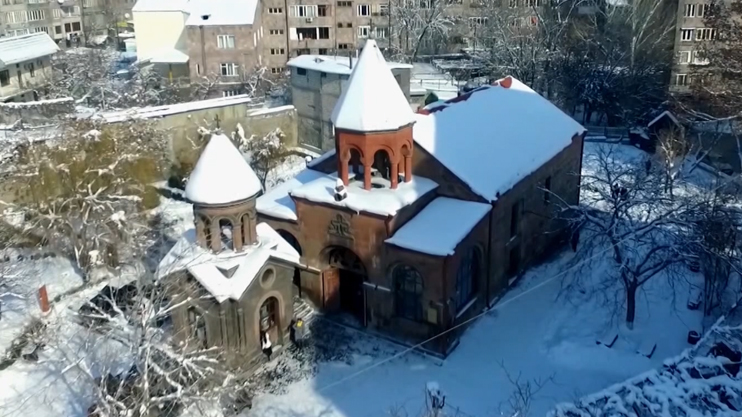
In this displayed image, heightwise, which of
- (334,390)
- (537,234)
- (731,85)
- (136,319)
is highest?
(731,85)

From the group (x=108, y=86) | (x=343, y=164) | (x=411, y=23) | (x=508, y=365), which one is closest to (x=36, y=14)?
(x=108, y=86)

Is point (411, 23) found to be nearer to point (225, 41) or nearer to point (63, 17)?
point (225, 41)

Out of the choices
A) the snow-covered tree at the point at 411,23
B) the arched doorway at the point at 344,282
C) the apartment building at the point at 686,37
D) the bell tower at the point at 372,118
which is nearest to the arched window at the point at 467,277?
the arched doorway at the point at 344,282

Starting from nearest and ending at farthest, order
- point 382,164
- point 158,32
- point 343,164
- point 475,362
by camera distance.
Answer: point 475,362, point 343,164, point 382,164, point 158,32

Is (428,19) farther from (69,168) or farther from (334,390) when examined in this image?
(334,390)

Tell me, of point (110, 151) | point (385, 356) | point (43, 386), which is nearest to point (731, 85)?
point (385, 356)

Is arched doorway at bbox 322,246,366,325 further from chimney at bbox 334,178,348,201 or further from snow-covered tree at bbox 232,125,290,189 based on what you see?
snow-covered tree at bbox 232,125,290,189

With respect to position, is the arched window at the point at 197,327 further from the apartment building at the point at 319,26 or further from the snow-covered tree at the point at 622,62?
the apartment building at the point at 319,26
